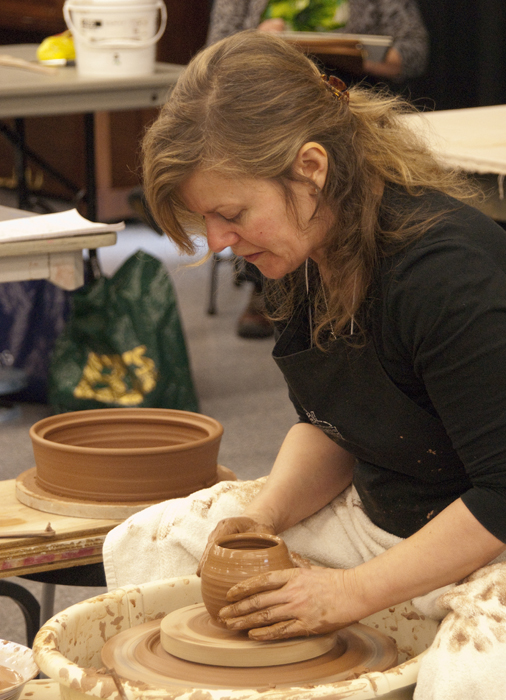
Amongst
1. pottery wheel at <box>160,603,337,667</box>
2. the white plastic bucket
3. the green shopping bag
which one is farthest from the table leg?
the white plastic bucket

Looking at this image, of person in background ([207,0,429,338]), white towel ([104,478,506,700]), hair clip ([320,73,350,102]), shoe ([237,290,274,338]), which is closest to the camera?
hair clip ([320,73,350,102])

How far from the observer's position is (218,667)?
1.20 m

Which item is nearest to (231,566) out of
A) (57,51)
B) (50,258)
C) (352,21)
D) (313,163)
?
(313,163)

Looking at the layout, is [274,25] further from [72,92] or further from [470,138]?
[470,138]

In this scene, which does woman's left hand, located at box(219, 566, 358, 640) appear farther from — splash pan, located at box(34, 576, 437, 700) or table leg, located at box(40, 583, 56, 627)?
table leg, located at box(40, 583, 56, 627)

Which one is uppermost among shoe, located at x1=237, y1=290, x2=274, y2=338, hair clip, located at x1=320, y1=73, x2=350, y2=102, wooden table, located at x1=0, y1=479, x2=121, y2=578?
hair clip, located at x1=320, y1=73, x2=350, y2=102

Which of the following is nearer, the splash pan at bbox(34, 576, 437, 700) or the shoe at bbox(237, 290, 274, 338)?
the splash pan at bbox(34, 576, 437, 700)

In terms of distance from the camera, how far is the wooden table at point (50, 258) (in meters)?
1.89

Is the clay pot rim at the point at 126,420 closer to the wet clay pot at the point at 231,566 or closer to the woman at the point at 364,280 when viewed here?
the woman at the point at 364,280

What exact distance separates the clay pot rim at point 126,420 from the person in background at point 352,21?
6.89 ft

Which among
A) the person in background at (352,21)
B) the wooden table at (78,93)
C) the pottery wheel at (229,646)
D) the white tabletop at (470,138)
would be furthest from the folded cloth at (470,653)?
the person in background at (352,21)

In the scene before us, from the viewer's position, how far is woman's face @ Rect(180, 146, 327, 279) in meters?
1.23

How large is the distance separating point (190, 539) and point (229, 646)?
0.26 m

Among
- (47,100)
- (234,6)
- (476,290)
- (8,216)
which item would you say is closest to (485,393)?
(476,290)
